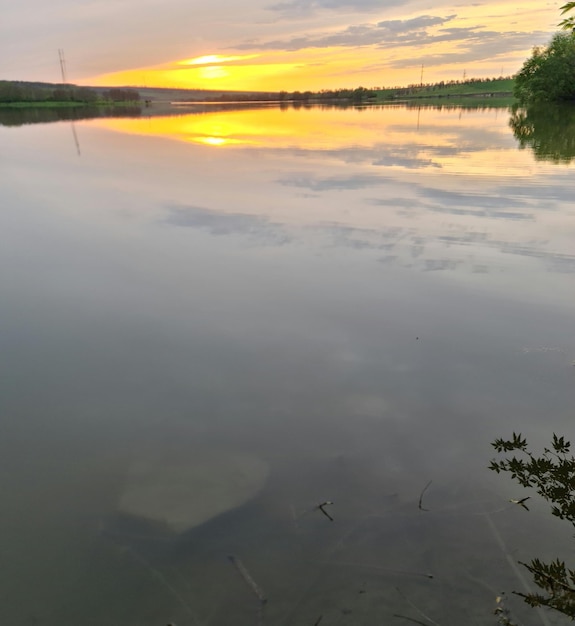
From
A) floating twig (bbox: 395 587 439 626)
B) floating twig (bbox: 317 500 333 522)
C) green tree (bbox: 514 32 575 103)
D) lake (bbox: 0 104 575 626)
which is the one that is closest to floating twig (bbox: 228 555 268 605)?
lake (bbox: 0 104 575 626)

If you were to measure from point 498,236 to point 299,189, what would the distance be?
8.02m

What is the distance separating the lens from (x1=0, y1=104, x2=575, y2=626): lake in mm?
3594

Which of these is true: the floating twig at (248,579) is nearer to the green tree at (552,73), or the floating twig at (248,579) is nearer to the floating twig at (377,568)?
the floating twig at (377,568)

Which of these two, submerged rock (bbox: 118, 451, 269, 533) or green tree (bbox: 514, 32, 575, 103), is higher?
green tree (bbox: 514, 32, 575, 103)

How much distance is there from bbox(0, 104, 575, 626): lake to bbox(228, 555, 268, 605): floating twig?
0.02 metres

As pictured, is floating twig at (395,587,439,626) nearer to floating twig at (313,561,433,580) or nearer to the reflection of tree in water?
floating twig at (313,561,433,580)

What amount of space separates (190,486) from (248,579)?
117cm

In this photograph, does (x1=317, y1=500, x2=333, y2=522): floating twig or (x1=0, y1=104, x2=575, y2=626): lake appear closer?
(x1=0, y1=104, x2=575, y2=626): lake

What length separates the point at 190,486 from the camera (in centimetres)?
450

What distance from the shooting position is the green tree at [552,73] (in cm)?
7512

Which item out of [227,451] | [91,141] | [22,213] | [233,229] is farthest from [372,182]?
[91,141]

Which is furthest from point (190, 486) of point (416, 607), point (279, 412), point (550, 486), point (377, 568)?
point (550, 486)

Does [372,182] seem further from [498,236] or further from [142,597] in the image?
[142,597]

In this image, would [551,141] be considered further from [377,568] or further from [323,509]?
[377,568]
